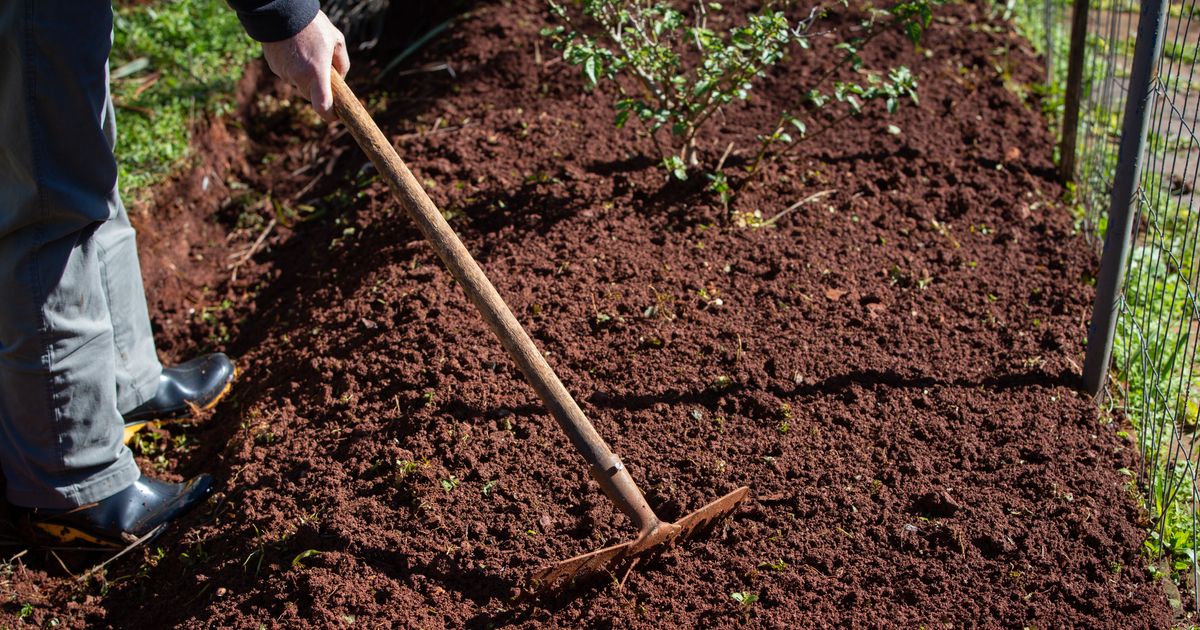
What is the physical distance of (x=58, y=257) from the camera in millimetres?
2613

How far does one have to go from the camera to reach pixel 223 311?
151 inches

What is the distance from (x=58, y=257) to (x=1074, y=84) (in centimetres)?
339

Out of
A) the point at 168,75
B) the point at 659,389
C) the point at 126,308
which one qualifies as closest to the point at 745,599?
the point at 659,389

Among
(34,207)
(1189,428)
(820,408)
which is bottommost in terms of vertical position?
(1189,428)

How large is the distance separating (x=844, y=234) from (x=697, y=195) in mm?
529

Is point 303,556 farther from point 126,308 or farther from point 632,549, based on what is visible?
point 126,308

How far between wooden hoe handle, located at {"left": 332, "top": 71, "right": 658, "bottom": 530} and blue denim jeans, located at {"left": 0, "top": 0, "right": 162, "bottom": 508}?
2.16 feet

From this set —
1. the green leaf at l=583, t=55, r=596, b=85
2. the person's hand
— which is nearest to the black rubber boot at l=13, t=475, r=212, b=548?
the person's hand

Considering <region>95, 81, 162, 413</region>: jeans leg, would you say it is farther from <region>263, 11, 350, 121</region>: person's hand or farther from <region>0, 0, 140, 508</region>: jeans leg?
<region>263, 11, 350, 121</region>: person's hand

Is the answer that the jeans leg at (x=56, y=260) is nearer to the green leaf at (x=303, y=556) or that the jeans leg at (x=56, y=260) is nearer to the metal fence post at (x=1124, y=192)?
the green leaf at (x=303, y=556)

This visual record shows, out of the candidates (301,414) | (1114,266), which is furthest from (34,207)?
(1114,266)

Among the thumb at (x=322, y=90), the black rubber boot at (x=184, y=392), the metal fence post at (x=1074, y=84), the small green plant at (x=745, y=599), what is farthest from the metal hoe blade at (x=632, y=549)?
the metal fence post at (x=1074, y=84)

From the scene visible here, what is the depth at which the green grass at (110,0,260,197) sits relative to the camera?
421 cm

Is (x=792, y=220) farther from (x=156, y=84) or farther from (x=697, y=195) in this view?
(x=156, y=84)
